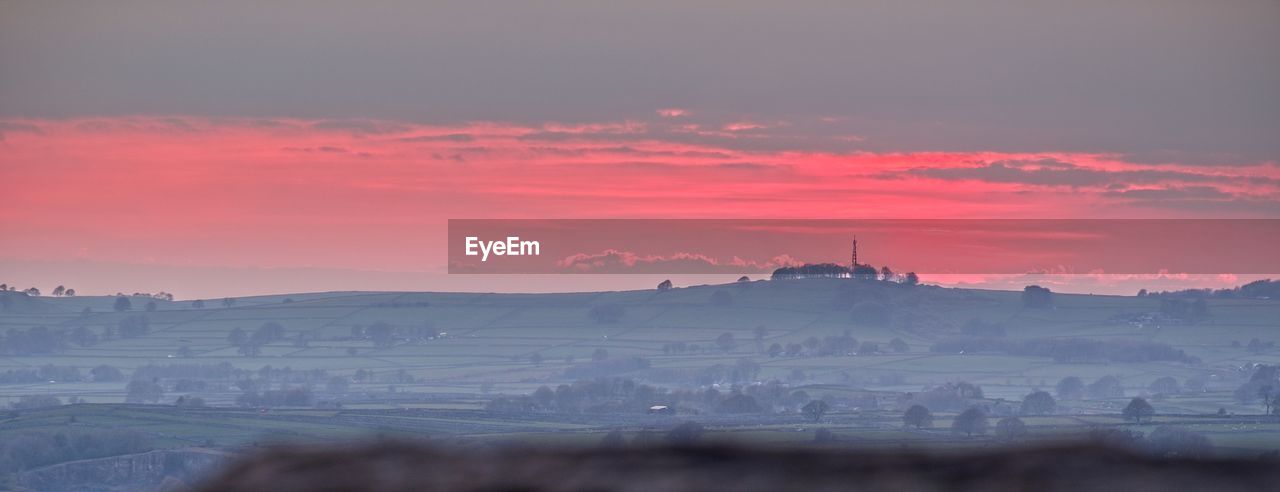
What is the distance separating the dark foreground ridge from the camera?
1.20 m

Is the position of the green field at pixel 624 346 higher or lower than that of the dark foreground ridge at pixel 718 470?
lower

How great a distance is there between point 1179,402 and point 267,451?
118243 millimetres

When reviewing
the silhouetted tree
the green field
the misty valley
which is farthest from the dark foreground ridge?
the green field

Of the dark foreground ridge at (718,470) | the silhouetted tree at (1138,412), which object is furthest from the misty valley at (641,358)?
the dark foreground ridge at (718,470)

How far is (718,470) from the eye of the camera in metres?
1.29

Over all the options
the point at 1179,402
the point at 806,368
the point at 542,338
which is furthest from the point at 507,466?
the point at 542,338

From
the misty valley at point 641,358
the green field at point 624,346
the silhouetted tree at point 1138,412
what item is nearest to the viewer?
the silhouetted tree at point 1138,412

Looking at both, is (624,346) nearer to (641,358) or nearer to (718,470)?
(641,358)

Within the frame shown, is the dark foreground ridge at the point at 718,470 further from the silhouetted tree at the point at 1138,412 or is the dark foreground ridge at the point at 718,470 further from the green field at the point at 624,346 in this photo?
the green field at the point at 624,346

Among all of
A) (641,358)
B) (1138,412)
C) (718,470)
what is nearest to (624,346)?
(641,358)

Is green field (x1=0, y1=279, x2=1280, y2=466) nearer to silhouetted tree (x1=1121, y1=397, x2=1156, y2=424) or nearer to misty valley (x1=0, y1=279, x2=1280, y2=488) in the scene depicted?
misty valley (x1=0, y1=279, x2=1280, y2=488)

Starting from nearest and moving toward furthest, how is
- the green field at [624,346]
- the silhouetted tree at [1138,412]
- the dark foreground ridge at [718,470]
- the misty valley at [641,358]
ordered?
the dark foreground ridge at [718,470]
the silhouetted tree at [1138,412]
the misty valley at [641,358]
the green field at [624,346]

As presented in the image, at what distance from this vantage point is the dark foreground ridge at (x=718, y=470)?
3.94 ft

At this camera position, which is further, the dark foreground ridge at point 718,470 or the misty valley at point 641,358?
the misty valley at point 641,358
